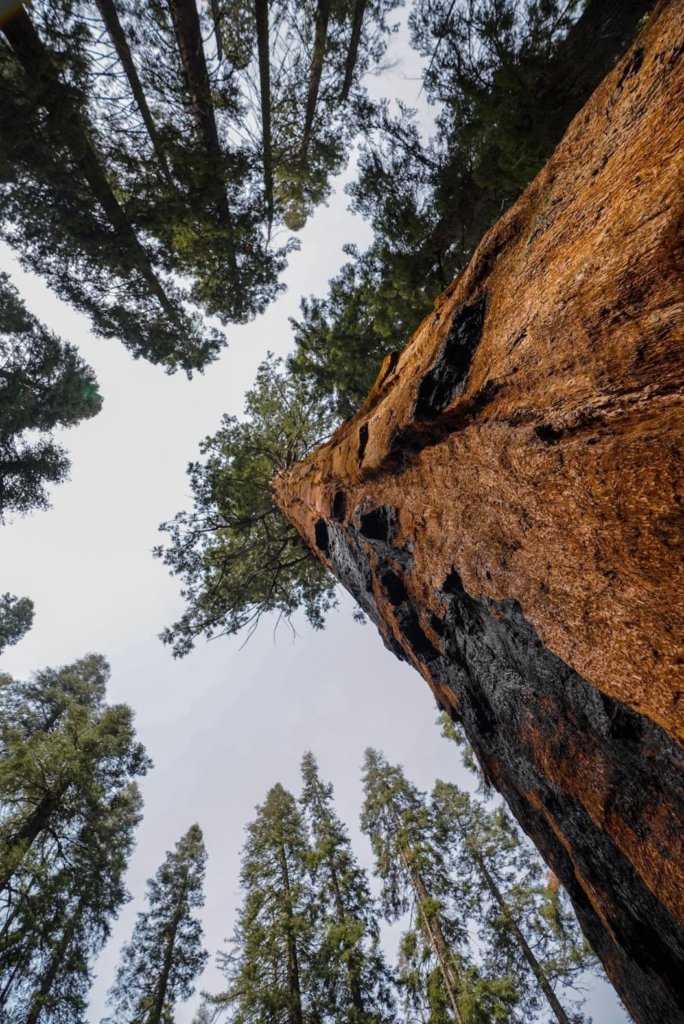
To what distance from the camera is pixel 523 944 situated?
1221 cm

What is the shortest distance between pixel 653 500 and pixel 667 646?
54 centimetres

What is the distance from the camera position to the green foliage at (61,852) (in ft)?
27.3

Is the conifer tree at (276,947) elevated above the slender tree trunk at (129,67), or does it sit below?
below

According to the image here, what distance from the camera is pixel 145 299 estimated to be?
10711 millimetres

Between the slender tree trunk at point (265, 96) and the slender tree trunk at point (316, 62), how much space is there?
97 centimetres

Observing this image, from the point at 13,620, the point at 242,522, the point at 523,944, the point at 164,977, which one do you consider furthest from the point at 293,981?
the point at 13,620

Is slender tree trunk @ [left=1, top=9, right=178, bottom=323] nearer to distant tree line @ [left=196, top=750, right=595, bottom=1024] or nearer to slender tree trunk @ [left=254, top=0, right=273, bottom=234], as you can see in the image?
slender tree trunk @ [left=254, top=0, right=273, bottom=234]

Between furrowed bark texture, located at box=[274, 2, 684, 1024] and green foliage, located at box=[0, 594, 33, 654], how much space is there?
71.0 feet

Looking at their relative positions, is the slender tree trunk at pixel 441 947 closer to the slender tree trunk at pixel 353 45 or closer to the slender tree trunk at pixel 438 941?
the slender tree trunk at pixel 438 941

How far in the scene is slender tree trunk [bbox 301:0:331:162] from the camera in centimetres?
766

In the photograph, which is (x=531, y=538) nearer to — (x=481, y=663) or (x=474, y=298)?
(x=481, y=663)

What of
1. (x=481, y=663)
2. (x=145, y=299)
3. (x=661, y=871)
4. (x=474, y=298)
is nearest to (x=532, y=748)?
(x=481, y=663)

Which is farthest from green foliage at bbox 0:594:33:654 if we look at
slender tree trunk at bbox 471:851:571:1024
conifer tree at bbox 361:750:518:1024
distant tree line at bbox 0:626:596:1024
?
slender tree trunk at bbox 471:851:571:1024

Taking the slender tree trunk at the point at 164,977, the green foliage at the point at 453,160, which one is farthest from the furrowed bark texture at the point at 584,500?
the slender tree trunk at the point at 164,977
